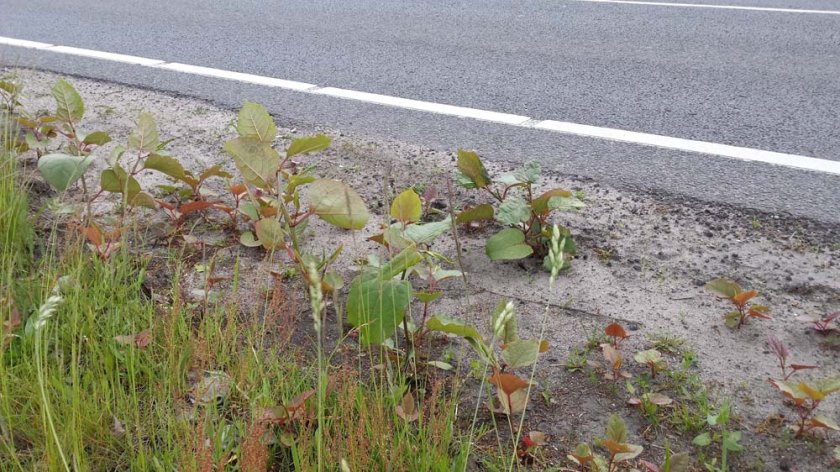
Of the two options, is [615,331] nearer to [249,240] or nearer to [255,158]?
[255,158]

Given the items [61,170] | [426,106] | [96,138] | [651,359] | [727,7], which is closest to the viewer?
[651,359]

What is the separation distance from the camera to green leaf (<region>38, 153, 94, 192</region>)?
2.31 metres

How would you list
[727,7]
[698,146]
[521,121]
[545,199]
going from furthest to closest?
1. [727,7]
2. [521,121]
3. [698,146]
4. [545,199]

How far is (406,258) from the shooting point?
1.84 m

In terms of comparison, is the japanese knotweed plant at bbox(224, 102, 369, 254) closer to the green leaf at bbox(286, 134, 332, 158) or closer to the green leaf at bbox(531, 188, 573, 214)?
the green leaf at bbox(286, 134, 332, 158)

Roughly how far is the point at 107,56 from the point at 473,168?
3.63 metres

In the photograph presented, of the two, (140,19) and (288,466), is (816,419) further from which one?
(140,19)

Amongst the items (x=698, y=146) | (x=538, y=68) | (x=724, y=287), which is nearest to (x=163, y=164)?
(x=724, y=287)

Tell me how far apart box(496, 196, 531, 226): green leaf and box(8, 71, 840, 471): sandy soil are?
160 millimetres

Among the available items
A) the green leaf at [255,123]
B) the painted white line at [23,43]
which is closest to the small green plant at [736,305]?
the green leaf at [255,123]

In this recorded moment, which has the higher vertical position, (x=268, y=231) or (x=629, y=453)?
(x=268, y=231)

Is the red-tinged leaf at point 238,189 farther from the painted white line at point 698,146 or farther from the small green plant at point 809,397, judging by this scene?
the small green plant at point 809,397

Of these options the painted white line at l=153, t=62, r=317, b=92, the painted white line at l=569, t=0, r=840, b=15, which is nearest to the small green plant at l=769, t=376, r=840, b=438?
the painted white line at l=153, t=62, r=317, b=92

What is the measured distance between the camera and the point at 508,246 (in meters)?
2.40
